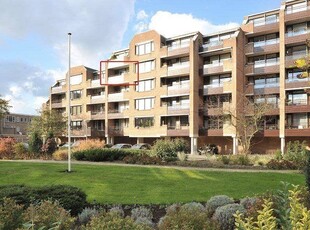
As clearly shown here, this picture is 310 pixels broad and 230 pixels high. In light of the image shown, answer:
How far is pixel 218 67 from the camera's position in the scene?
46156 millimetres

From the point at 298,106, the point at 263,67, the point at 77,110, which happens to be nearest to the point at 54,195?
the point at 298,106

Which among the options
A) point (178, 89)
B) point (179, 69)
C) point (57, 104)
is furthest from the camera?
point (57, 104)

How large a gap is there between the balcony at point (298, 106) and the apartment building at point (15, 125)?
72873 millimetres

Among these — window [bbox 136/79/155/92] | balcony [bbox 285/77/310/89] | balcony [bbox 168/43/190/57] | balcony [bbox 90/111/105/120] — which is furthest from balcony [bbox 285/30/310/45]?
balcony [bbox 90/111/105/120]

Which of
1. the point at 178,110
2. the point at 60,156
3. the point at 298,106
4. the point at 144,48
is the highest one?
the point at 144,48

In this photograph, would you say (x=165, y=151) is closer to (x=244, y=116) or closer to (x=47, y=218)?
(x=244, y=116)

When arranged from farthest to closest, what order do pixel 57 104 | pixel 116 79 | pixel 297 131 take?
pixel 57 104 → pixel 116 79 → pixel 297 131

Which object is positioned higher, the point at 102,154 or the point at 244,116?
the point at 244,116

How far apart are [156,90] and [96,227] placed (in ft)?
152

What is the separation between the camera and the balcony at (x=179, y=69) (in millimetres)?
47750

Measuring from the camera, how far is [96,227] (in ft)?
14.8

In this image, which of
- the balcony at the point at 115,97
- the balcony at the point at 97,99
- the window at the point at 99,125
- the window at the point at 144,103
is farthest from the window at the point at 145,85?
the window at the point at 99,125

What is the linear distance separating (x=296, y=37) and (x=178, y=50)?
1589cm

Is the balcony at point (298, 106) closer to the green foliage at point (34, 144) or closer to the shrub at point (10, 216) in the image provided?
the green foliage at point (34, 144)
